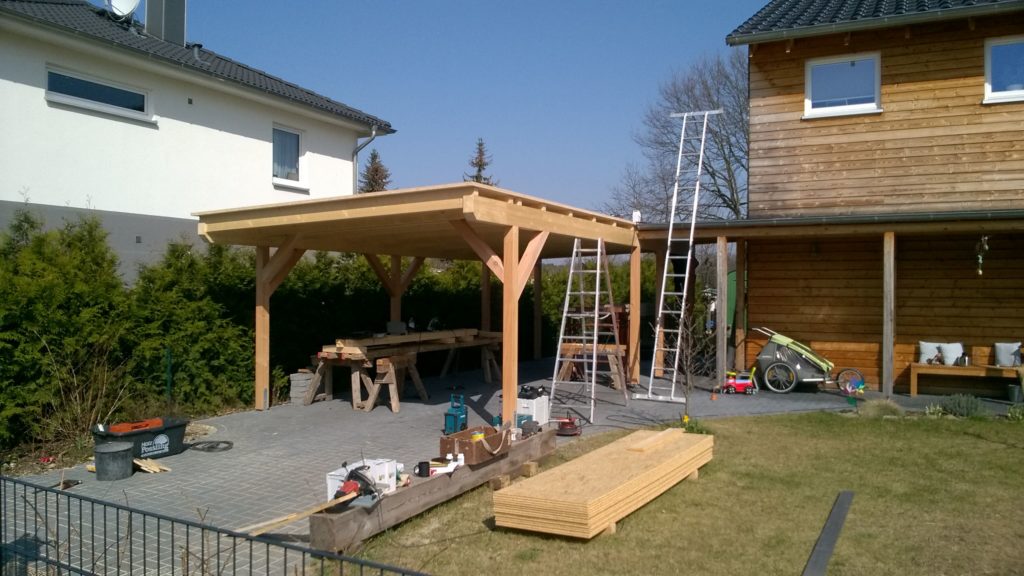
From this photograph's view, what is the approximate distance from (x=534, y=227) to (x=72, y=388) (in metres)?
5.73

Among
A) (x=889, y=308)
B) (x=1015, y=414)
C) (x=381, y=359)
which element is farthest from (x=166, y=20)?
(x=1015, y=414)

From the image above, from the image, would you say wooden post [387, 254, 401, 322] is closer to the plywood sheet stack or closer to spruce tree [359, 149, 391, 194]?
the plywood sheet stack

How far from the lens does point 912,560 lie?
5.18m

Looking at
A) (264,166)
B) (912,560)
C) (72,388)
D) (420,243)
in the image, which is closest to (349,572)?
(912,560)


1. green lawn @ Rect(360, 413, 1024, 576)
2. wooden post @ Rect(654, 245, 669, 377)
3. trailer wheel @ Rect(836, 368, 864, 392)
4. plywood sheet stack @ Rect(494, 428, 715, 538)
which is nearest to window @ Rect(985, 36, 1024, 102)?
trailer wheel @ Rect(836, 368, 864, 392)

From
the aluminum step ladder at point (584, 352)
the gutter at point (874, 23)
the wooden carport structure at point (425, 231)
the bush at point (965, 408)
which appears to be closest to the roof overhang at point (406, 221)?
the wooden carport structure at point (425, 231)

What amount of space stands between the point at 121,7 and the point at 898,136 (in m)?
13.8

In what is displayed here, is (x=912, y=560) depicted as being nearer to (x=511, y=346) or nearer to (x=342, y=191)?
(x=511, y=346)

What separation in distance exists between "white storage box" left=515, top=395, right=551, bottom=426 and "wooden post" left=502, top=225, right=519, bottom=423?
386 millimetres

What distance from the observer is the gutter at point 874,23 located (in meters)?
11.2

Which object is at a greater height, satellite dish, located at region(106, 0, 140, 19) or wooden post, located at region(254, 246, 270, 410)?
satellite dish, located at region(106, 0, 140, 19)

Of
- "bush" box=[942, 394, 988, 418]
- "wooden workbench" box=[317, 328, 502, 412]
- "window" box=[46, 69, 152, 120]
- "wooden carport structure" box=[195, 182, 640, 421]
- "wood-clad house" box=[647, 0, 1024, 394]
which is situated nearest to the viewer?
"wooden carport structure" box=[195, 182, 640, 421]

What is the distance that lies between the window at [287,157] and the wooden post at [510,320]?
7818mm

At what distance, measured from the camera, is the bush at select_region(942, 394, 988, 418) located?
33.3 feet
